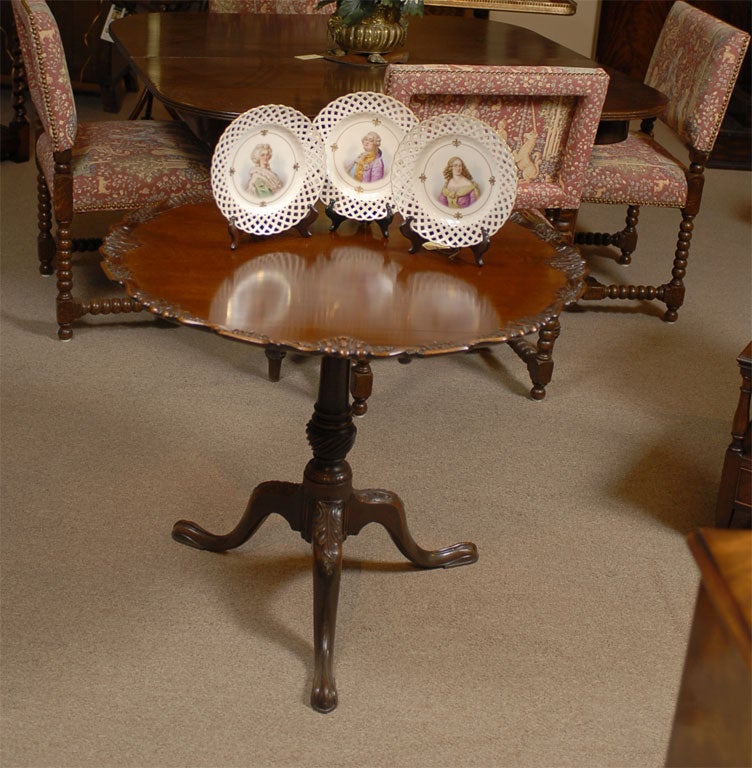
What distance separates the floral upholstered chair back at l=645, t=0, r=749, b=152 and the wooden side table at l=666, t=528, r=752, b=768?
2.40 meters

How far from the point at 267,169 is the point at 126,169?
131 cm

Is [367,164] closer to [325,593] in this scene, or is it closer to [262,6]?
[325,593]

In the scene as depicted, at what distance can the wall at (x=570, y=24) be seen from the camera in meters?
6.13

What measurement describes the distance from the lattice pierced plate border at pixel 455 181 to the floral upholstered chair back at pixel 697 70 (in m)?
1.52

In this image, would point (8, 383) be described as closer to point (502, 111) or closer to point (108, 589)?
point (108, 589)

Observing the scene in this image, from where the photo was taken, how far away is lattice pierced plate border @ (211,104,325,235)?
1.94m

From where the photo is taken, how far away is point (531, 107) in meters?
2.82

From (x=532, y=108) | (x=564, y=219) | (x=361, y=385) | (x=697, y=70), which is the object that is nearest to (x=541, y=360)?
(x=564, y=219)

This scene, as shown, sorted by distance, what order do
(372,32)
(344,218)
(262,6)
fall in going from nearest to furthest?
(344,218), (372,32), (262,6)

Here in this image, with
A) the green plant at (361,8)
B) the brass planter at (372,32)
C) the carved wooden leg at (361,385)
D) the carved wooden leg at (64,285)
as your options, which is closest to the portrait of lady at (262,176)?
the carved wooden leg at (361,385)

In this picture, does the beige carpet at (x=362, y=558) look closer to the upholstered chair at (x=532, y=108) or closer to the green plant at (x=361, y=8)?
the upholstered chair at (x=532, y=108)

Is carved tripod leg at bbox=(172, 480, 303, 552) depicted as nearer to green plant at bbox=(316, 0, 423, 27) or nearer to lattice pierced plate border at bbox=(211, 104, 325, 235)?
lattice pierced plate border at bbox=(211, 104, 325, 235)

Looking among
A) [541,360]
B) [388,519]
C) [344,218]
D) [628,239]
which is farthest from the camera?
[628,239]

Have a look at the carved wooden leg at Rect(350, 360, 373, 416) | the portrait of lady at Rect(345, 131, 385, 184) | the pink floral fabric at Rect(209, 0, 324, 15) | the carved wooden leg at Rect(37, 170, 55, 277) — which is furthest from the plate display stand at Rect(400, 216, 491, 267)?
the pink floral fabric at Rect(209, 0, 324, 15)
